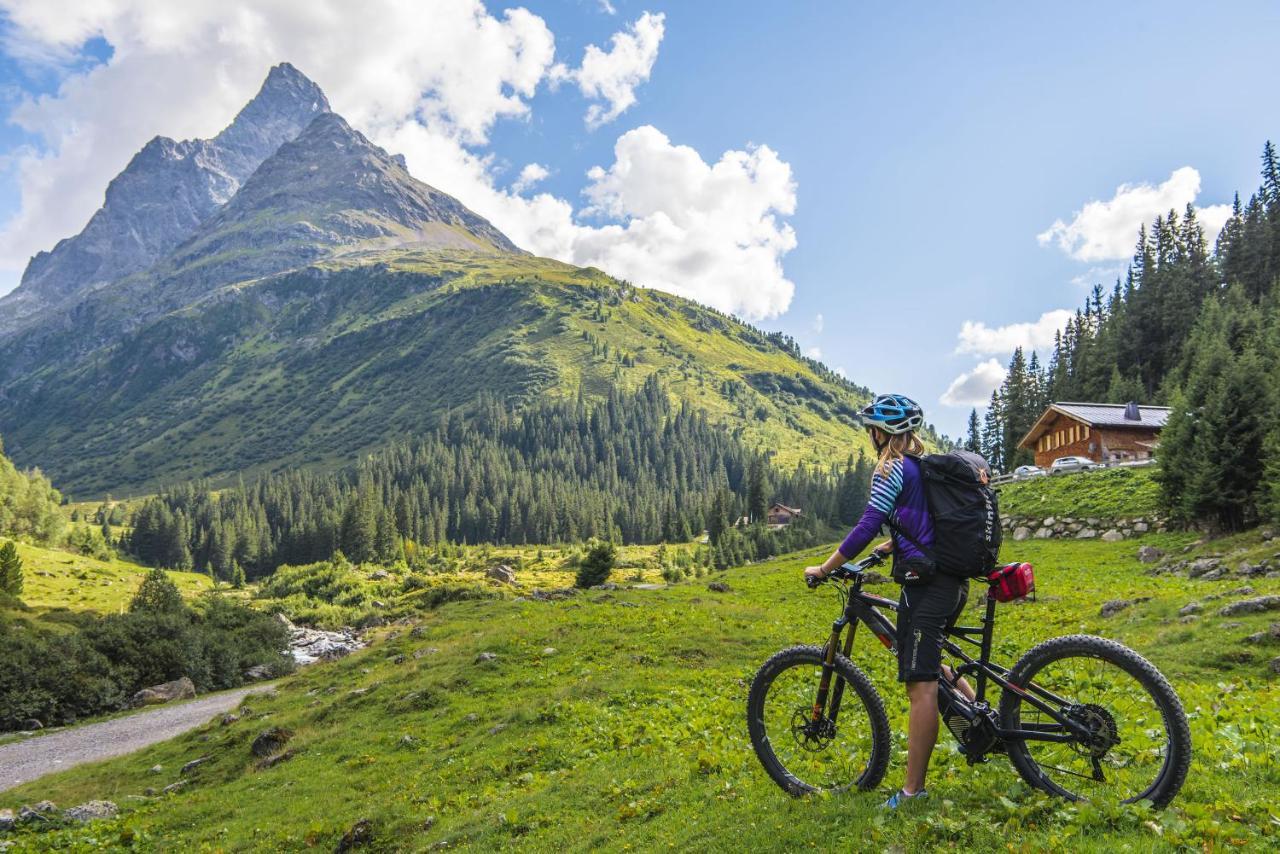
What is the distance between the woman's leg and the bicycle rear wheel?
879mm

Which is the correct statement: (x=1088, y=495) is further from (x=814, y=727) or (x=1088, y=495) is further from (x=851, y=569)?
(x=851, y=569)

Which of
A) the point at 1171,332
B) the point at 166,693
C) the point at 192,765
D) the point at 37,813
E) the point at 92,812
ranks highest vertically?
the point at 1171,332

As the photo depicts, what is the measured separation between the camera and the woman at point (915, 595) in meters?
7.50

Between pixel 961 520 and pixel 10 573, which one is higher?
pixel 961 520

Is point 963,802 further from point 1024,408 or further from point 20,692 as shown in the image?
point 1024,408

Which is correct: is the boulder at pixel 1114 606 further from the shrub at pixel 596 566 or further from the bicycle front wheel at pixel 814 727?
the shrub at pixel 596 566

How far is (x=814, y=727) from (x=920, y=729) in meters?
2.03

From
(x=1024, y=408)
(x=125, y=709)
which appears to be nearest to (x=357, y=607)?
(x=125, y=709)

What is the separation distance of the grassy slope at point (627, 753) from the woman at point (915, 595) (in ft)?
2.56

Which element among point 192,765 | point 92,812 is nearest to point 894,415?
point 92,812

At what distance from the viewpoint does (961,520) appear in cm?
737

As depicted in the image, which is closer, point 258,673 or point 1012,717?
point 1012,717

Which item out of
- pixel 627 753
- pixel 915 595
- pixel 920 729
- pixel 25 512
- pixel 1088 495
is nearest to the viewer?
pixel 920 729

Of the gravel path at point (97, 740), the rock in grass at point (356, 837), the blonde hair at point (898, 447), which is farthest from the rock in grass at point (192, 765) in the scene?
the blonde hair at point (898, 447)
